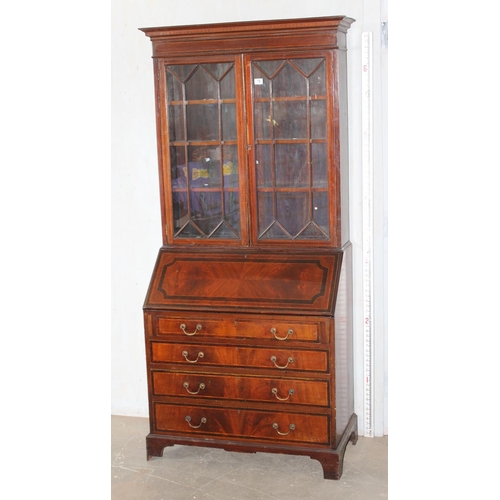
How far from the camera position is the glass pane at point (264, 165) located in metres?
3.41

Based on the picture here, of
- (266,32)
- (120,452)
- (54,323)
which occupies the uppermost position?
(266,32)

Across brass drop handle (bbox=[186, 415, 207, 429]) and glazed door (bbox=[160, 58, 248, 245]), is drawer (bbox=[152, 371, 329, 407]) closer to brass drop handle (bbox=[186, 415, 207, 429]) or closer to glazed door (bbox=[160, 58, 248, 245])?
brass drop handle (bbox=[186, 415, 207, 429])

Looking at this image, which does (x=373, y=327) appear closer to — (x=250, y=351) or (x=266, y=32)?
(x=250, y=351)

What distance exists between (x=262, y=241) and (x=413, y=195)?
279cm

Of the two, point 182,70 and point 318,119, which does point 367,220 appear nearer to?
point 318,119

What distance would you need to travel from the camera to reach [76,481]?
685mm

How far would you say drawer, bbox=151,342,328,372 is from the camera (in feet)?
10.5

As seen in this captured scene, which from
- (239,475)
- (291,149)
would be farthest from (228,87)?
(239,475)

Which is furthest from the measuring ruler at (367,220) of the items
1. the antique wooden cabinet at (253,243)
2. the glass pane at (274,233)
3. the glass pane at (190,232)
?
the glass pane at (190,232)

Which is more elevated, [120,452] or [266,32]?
[266,32]

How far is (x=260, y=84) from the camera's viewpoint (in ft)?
11.0

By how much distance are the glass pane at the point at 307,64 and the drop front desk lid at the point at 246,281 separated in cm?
87

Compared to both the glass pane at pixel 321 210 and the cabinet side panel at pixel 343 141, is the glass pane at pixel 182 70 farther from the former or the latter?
the glass pane at pixel 321 210

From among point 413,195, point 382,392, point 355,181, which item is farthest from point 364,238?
point 413,195
